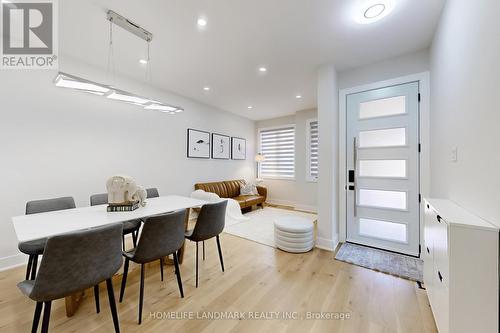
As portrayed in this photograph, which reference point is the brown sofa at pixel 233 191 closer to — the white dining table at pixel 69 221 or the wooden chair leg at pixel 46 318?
the white dining table at pixel 69 221

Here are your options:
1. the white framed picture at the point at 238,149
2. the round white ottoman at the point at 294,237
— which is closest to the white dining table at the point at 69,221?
the round white ottoman at the point at 294,237

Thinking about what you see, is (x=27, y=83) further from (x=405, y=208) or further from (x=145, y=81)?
(x=405, y=208)

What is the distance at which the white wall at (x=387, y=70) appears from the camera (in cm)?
259

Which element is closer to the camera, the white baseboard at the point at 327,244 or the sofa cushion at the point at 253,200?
the white baseboard at the point at 327,244

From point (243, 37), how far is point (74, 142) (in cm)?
281

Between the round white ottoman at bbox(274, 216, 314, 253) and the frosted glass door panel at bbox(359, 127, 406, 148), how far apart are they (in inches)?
59.3

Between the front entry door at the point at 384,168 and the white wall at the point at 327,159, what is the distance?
30 centimetres

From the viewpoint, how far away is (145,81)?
362cm

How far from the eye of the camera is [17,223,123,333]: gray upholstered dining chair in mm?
1097

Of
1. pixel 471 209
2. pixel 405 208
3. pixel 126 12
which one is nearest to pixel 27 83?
pixel 126 12

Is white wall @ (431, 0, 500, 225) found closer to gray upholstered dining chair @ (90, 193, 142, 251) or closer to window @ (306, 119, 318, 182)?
gray upholstered dining chair @ (90, 193, 142, 251)

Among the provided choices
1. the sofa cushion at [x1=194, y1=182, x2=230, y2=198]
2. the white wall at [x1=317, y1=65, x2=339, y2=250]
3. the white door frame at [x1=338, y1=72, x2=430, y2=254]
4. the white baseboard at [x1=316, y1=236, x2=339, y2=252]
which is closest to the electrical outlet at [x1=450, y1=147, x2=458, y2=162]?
the white door frame at [x1=338, y1=72, x2=430, y2=254]

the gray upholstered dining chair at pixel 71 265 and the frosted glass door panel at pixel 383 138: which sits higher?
the frosted glass door panel at pixel 383 138

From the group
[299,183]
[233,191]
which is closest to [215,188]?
[233,191]
